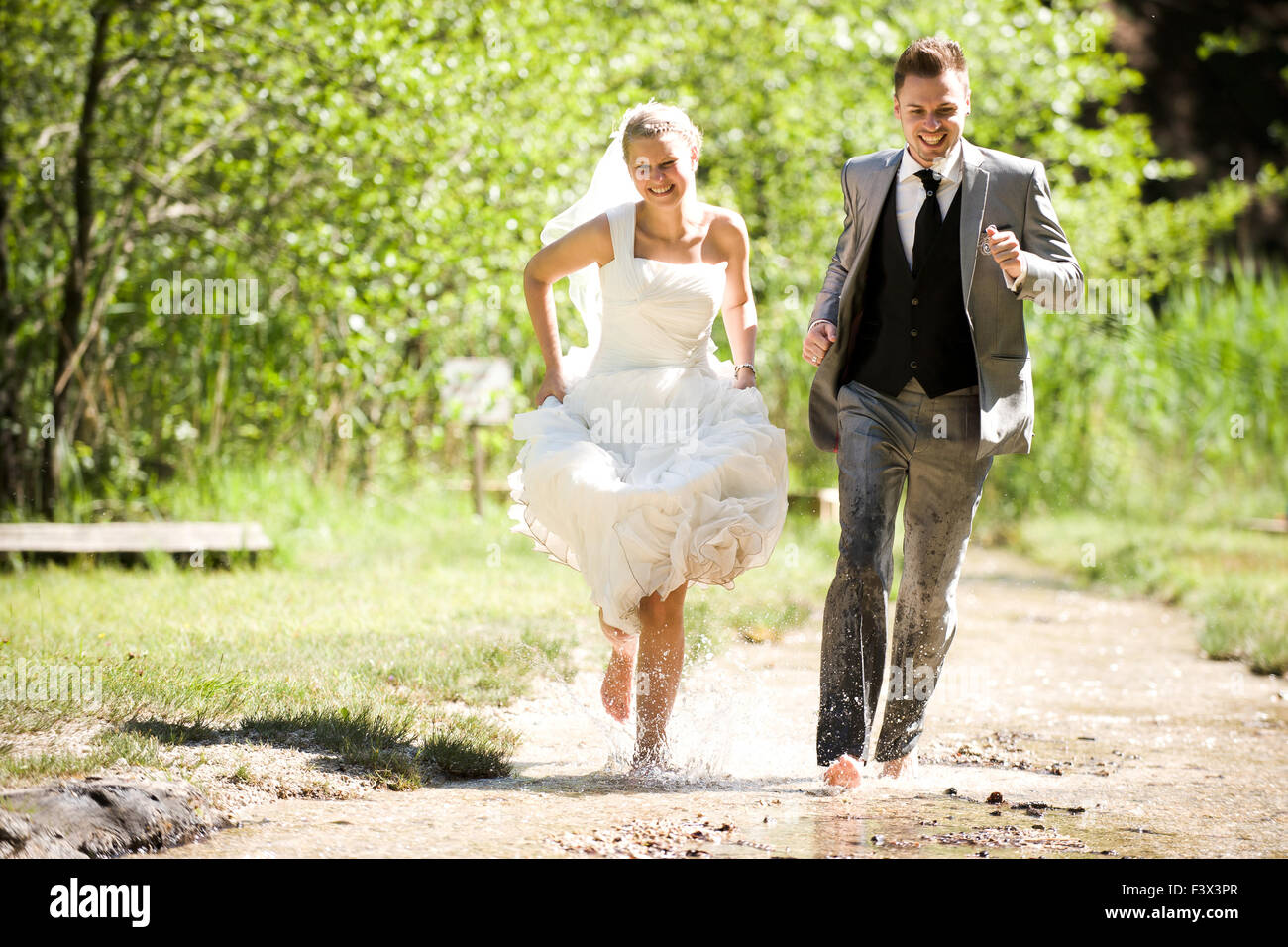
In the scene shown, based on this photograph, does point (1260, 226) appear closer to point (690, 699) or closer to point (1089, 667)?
point (1089, 667)

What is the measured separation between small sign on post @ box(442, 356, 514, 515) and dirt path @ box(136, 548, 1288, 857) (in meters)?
3.54

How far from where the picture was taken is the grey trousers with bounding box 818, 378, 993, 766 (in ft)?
13.8

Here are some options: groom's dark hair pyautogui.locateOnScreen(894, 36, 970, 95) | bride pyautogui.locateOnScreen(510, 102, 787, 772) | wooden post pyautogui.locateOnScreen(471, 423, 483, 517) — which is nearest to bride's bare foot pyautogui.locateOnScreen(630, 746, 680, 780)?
bride pyautogui.locateOnScreen(510, 102, 787, 772)

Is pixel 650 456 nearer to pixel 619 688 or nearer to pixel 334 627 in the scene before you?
pixel 619 688

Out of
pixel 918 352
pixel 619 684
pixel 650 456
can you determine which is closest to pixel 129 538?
pixel 619 684

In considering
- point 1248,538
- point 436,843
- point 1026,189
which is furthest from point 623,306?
point 1248,538

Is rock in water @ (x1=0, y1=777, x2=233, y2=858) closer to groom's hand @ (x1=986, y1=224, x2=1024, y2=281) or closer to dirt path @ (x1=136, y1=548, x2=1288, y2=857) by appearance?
dirt path @ (x1=136, y1=548, x2=1288, y2=857)

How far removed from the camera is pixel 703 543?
429cm

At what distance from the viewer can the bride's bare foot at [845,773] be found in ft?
13.5

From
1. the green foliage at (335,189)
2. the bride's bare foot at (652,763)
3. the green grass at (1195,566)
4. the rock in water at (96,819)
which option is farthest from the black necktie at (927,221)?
the green foliage at (335,189)

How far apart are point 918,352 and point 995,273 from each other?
33 cm

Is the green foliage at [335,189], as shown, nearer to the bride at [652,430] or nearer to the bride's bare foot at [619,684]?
the bride at [652,430]

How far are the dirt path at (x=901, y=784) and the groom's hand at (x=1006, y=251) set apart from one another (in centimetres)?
155

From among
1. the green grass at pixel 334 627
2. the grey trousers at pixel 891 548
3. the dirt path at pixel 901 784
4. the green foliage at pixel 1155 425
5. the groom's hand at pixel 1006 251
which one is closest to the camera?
the dirt path at pixel 901 784
